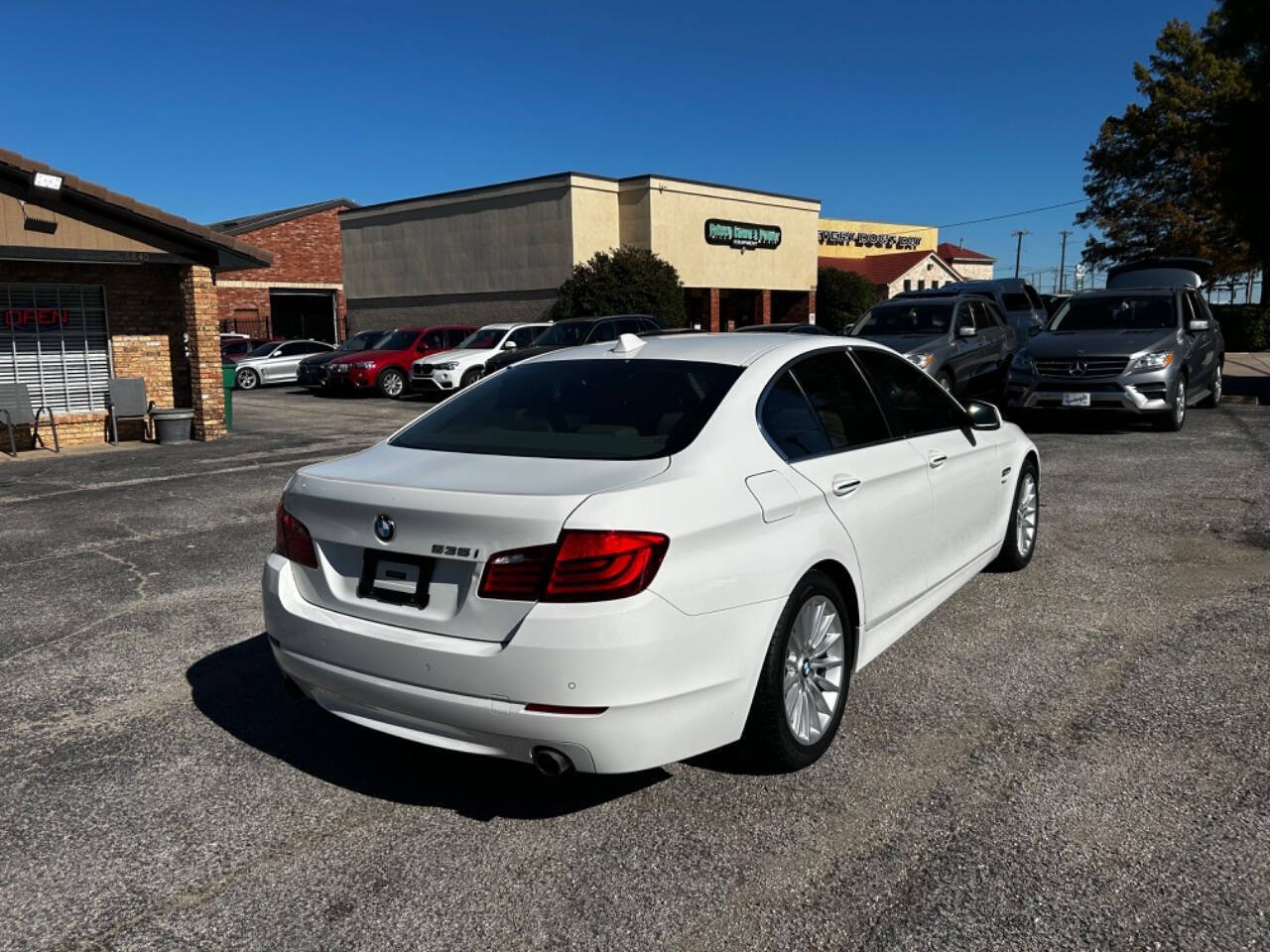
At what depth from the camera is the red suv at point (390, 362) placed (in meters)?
23.1

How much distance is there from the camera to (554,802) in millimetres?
3459

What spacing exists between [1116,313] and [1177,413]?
1.76 meters

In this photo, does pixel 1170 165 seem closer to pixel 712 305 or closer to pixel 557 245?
pixel 712 305

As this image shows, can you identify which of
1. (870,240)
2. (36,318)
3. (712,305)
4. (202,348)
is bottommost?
(202,348)

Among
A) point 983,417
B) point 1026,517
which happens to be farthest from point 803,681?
point 1026,517

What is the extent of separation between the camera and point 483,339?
74.5 feet

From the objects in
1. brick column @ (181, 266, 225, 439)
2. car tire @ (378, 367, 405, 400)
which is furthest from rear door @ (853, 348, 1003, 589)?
car tire @ (378, 367, 405, 400)

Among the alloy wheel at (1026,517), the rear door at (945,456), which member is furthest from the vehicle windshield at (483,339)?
the rear door at (945,456)

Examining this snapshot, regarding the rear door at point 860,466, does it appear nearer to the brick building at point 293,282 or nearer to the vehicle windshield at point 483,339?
the vehicle windshield at point 483,339

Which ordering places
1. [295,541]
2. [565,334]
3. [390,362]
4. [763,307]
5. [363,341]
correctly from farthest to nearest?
[763,307] → [363,341] → [390,362] → [565,334] → [295,541]

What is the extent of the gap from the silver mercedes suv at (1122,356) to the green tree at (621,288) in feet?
60.9

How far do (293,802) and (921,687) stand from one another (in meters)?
2.61

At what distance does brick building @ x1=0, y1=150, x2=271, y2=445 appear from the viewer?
13328 millimetres

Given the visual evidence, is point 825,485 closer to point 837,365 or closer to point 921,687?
point 837,365
